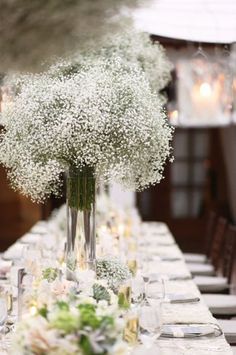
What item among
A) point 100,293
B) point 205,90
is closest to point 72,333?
point 100,293

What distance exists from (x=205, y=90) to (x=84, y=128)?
18.8 feet

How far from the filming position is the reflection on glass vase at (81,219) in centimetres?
402

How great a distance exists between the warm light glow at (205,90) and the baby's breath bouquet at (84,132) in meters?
5.33

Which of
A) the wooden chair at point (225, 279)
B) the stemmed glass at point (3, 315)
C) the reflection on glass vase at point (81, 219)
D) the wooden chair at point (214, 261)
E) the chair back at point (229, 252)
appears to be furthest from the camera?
the wooden chair at point (214, 261)

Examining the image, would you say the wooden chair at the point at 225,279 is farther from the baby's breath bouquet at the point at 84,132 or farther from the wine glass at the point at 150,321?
the wine glass at the point at 150,321

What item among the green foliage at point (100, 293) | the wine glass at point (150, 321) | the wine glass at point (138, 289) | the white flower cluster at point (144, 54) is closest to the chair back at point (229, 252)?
the white flower cluster at point (144, 54)

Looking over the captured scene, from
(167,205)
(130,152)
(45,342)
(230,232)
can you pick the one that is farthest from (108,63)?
(167,205)

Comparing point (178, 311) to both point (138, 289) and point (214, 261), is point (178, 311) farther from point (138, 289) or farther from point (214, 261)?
point (214, 261)

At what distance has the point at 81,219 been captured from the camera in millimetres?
4098

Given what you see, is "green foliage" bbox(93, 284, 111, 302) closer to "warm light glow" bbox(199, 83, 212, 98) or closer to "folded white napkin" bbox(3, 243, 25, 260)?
"folded white napkin" bbox(3, 243, 25, 260)

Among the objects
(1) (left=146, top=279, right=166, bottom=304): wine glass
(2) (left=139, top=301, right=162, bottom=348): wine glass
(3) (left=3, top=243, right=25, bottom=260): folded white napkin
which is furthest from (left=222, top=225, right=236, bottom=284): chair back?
(2) (left=139, top=301, right=162, bottom=348): wine glass

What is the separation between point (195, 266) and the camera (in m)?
7.54

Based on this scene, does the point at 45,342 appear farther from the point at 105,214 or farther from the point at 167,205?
the point at 167,205

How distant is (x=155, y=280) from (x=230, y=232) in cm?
283
